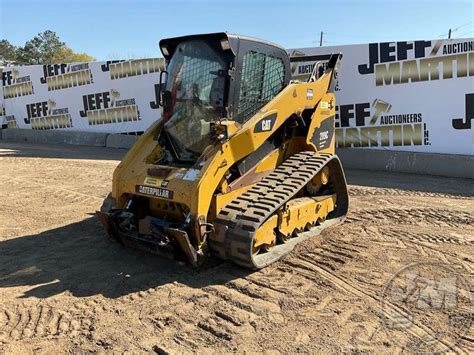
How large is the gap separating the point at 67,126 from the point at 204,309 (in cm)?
1484

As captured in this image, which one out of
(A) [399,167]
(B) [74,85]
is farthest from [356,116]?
(B) [74,85]

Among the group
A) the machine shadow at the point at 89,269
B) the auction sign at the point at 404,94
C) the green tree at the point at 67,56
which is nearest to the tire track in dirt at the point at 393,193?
the auction sign at the point at 404,94

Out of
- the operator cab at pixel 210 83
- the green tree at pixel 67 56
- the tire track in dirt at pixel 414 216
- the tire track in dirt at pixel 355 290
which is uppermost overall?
the green tree at pixel 67 56

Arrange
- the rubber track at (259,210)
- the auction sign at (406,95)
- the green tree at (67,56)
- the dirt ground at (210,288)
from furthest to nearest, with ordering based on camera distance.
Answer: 1. the green tree at (67,56)
2. the auction sign at (406,95)
3. the rubber track at (259,210)
4. the dirt ground at (210,288)

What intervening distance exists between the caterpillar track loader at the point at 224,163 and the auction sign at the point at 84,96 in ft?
30.7

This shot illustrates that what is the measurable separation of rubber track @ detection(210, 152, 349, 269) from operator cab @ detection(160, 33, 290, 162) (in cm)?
74

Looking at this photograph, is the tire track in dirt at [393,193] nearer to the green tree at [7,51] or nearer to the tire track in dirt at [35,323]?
the tire track in dirt at [35,323]

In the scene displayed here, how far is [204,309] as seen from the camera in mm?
3789

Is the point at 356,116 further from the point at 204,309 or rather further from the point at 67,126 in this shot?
the point at 67,126

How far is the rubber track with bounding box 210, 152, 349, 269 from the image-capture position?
4195 mm

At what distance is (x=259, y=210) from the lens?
438 cm

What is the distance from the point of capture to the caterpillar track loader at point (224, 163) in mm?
4309

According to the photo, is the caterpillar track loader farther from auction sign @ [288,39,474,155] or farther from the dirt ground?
auction sign @ [288,39,474,155]

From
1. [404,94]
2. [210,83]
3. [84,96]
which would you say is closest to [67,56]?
[84,96]
